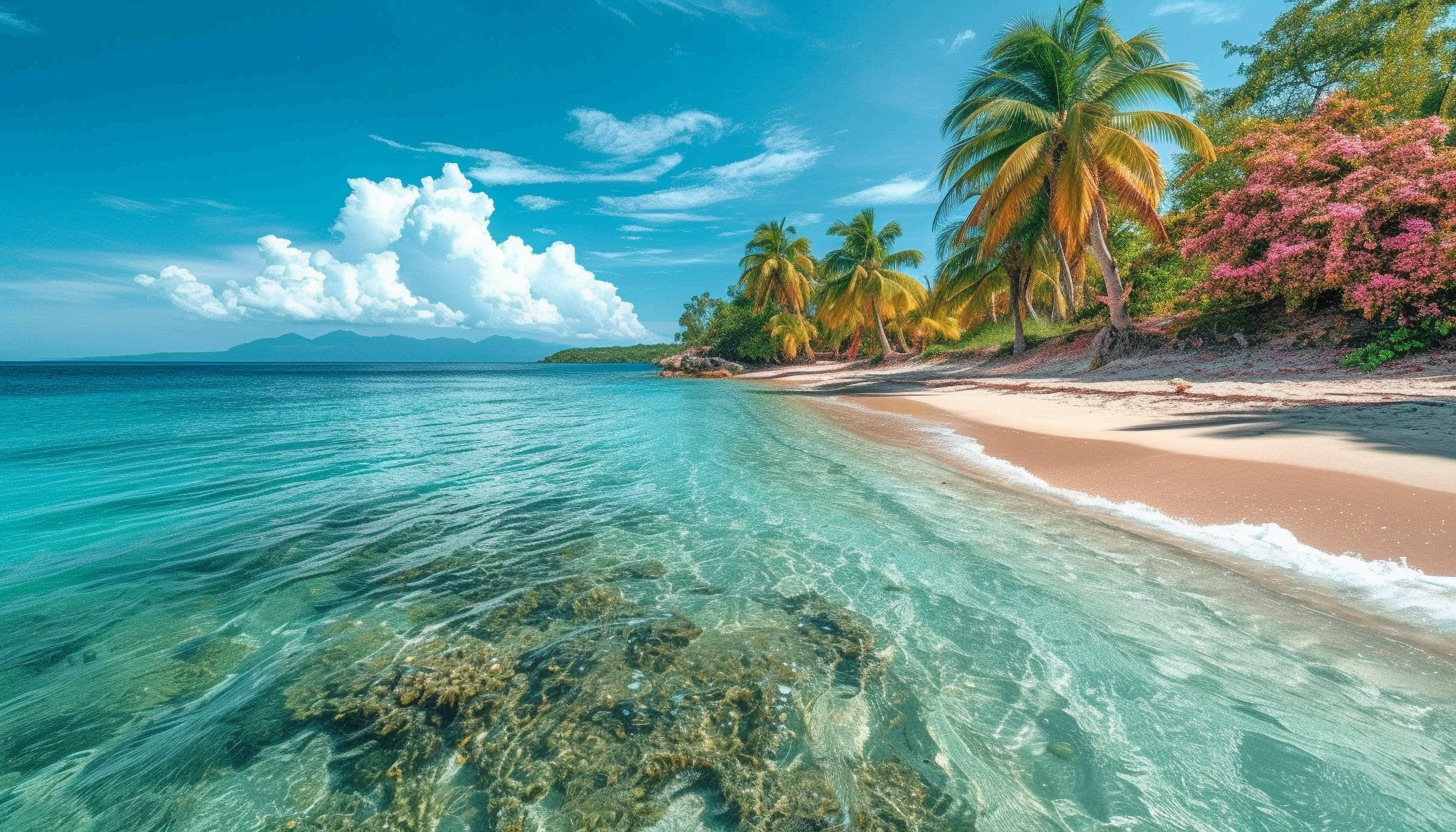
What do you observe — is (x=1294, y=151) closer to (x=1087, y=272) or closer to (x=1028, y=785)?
(x=1087, y=272)

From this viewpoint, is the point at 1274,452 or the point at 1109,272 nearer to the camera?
the point at 1274,452

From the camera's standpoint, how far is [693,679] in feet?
9.86

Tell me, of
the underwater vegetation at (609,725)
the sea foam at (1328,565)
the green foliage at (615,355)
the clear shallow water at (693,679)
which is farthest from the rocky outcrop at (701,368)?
the green foliage at (615,355)

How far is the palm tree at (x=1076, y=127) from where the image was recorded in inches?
→ 599

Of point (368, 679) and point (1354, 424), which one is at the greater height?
point (1354, 424)

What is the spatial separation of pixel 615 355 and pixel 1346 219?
438 feet

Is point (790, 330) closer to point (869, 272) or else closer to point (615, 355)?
point (869, 272)

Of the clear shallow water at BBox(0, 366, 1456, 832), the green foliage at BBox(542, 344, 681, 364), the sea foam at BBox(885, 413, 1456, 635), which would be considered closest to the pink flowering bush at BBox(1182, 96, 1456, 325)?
the sea foam at BBox(885, 413, 1456, 635)

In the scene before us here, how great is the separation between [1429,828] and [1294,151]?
16965 millimetres

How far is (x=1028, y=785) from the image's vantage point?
7.43 feet

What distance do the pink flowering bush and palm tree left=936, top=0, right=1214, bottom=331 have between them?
2.44 m

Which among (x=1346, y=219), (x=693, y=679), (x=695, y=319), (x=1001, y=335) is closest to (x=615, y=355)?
(x=695, y=319)

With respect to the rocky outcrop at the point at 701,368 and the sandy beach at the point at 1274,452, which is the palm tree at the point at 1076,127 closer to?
the sandy beach at the point at 1274,452

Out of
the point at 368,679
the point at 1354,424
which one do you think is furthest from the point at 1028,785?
the point at 1354,424
